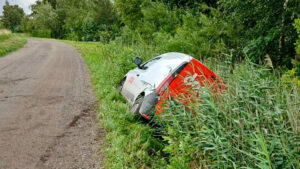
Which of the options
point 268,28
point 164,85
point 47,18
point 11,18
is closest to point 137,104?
point 164,85

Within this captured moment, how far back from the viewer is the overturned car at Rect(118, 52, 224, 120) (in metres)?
4.23

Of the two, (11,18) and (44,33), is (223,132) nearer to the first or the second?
(44,33)

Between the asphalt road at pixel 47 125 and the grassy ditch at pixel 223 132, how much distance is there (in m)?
0.44

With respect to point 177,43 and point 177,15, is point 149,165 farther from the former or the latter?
point 177,15

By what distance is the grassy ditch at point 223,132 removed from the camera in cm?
285

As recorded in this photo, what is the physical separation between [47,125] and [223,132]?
3609 millimetres

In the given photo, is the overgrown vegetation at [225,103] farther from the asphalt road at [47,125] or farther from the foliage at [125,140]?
the asphalt road at [47,125]

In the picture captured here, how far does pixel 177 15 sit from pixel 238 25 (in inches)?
223

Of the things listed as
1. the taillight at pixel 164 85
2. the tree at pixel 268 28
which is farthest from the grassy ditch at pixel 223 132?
the tree at pixel 268 28

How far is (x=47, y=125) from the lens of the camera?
16.5 feet

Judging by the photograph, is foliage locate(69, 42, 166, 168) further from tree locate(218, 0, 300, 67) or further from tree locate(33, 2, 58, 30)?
tree locate(33, 2, 58, 30)

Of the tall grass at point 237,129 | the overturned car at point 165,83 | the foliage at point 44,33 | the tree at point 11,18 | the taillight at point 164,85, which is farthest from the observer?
the tree at point 11,18

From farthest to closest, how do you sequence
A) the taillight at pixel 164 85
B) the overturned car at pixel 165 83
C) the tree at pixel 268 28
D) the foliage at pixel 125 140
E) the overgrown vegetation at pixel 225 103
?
1. the tree at pixel 268 28
2. the taillight at pixel 164 85
3. the overturned car at pixel 165 83
4. the foliage at pixel 125 140
5. the overgrown vegetation at pixel 225 103

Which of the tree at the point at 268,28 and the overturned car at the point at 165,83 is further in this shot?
the tree at the point at 268,28
